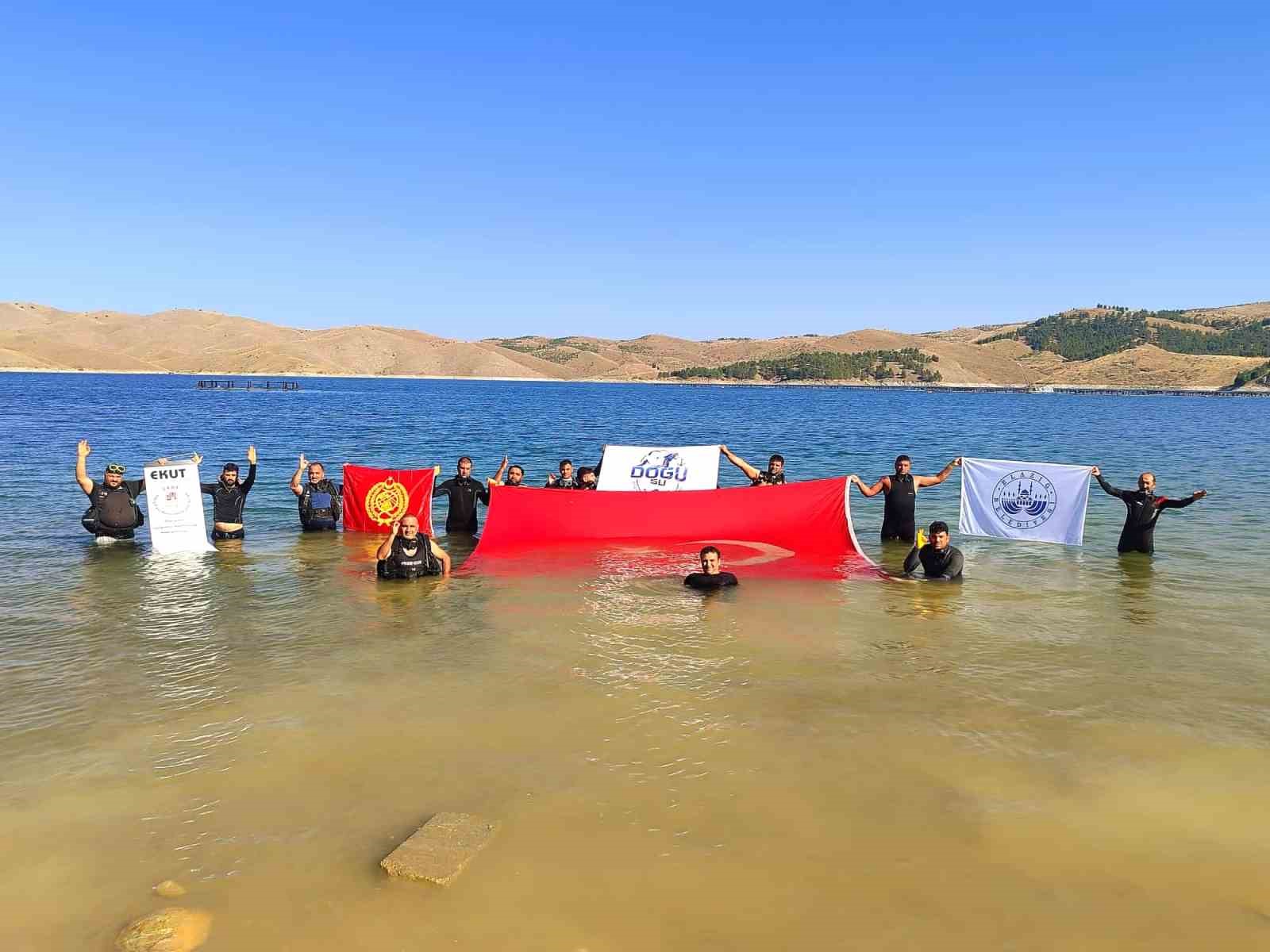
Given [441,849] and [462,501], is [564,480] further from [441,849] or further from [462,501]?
[441,849]

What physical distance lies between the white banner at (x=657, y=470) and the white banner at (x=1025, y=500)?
15.2 feet

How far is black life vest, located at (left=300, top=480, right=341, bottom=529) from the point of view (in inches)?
669

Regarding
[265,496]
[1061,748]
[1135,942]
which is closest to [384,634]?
[1061,748]

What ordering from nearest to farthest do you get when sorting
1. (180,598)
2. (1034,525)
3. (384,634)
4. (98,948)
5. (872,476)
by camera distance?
(98,948) < (384,634) < (180,598) < (1034,525) < (872,476)

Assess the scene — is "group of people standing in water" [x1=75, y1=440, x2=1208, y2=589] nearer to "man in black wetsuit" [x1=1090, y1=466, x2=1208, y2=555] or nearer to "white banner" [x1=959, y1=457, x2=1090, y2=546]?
"man in black wetsuit" [x1=1090, y1=466, x2=1208, y2=555]

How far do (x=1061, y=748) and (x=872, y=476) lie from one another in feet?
82.8

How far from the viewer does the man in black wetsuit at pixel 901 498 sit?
15.7 metres

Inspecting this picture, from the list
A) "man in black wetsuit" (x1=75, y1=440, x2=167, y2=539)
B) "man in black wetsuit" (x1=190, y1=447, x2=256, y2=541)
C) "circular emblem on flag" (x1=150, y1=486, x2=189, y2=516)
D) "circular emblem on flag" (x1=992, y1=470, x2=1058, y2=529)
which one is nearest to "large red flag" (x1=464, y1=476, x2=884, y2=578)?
"circular emblem on flag" (x1=992, y1=470, x2=1058, y2=529)

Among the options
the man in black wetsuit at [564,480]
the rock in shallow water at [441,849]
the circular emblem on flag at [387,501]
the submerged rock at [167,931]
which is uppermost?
the man in black wetsuit at [564,480]

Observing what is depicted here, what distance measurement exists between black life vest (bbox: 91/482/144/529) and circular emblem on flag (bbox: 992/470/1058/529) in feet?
50.6

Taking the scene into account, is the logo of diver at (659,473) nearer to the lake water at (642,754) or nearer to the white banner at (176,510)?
the lake water at (642,754)

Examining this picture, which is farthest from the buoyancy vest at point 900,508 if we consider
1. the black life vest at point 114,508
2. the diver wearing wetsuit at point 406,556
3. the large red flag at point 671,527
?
the black life vest at point 114,508

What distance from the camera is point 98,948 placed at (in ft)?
15.1

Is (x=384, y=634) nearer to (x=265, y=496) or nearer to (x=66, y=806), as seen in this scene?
(x=66, y=806)
